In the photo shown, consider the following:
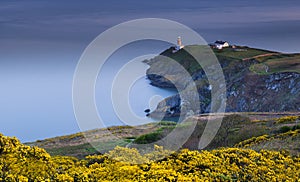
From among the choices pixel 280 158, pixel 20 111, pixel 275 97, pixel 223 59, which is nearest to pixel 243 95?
pixel 275 97

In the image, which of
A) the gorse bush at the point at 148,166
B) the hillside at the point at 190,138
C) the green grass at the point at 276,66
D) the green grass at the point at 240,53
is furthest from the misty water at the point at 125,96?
the gorse bush at the point at 148,166

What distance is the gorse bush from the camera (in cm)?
1246

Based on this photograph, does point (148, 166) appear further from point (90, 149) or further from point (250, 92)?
point (250, 92)

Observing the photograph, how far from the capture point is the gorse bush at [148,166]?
12461 mm

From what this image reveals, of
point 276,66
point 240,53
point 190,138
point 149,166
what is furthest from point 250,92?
point 149,166

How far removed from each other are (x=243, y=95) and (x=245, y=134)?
8650 cm

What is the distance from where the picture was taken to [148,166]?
1387cm

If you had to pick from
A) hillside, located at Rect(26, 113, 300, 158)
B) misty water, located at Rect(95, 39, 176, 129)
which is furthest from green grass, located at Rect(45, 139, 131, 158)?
misty water, located at Rect(95, 39, 176, 129)

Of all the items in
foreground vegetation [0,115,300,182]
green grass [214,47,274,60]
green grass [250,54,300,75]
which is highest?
green grass [214,47,274,60]

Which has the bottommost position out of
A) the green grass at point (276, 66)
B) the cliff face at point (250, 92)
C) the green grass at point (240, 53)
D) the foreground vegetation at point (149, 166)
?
the foreground vegetation at point (149, 166)

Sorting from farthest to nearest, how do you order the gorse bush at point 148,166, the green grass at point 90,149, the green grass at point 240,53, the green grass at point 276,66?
the green grass at point 240,53, the green grass at point 276,66, the green grass at point 90,149, the gorse bush at point 148,166

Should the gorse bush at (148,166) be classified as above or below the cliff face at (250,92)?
below

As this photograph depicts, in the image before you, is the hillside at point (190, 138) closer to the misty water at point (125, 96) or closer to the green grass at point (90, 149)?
the green grass at point (90, 149)

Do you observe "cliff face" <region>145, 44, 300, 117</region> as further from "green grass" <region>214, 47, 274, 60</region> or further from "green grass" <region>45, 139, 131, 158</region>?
"green grass" <region>45, 139, 131, 158</region>
